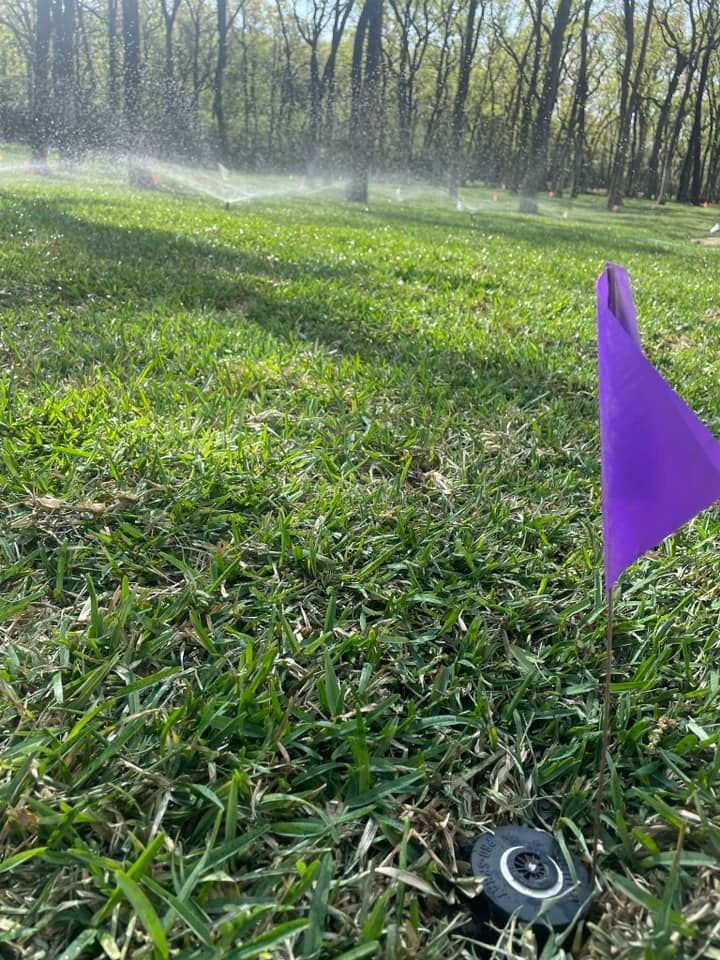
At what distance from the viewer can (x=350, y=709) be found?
1362 millimetres

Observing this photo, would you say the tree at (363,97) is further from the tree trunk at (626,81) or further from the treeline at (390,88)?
the tree trunk at (626,81)

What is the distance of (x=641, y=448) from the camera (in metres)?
0.90

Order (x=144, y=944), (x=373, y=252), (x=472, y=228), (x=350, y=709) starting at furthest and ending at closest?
1. (x=472, y=228)
2. (x=373, y=252)
3. (x=350, y=709)
4. (x=144, y=944)

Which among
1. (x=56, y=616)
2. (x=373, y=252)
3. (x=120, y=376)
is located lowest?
(x=56, y=616)

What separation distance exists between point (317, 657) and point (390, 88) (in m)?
45.9

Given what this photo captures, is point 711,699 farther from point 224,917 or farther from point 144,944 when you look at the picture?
point 144,944

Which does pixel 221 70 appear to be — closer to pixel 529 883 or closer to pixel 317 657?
pixel 317 657

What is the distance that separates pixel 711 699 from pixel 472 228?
1051cm

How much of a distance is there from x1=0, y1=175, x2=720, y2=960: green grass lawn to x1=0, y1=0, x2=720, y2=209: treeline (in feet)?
48.6

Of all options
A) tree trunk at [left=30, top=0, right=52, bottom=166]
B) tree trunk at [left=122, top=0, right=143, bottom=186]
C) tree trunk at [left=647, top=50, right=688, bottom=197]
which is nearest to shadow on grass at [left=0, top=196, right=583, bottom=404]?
tree trunk at [left=122, top=0, right=143, bottom=186]

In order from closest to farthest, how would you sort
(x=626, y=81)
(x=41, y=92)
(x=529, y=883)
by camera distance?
(x=529, y=883) < (x=41, y=92) < (x=626, y=81)

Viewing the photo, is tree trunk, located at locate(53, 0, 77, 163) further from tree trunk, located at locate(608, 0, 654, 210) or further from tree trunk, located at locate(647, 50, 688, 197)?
tree trunk, located at locate(647, 50, 688, 197)

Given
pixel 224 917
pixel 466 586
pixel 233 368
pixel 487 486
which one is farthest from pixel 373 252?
pixel 224 917

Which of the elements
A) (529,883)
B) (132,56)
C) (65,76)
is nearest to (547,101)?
(132,56)
